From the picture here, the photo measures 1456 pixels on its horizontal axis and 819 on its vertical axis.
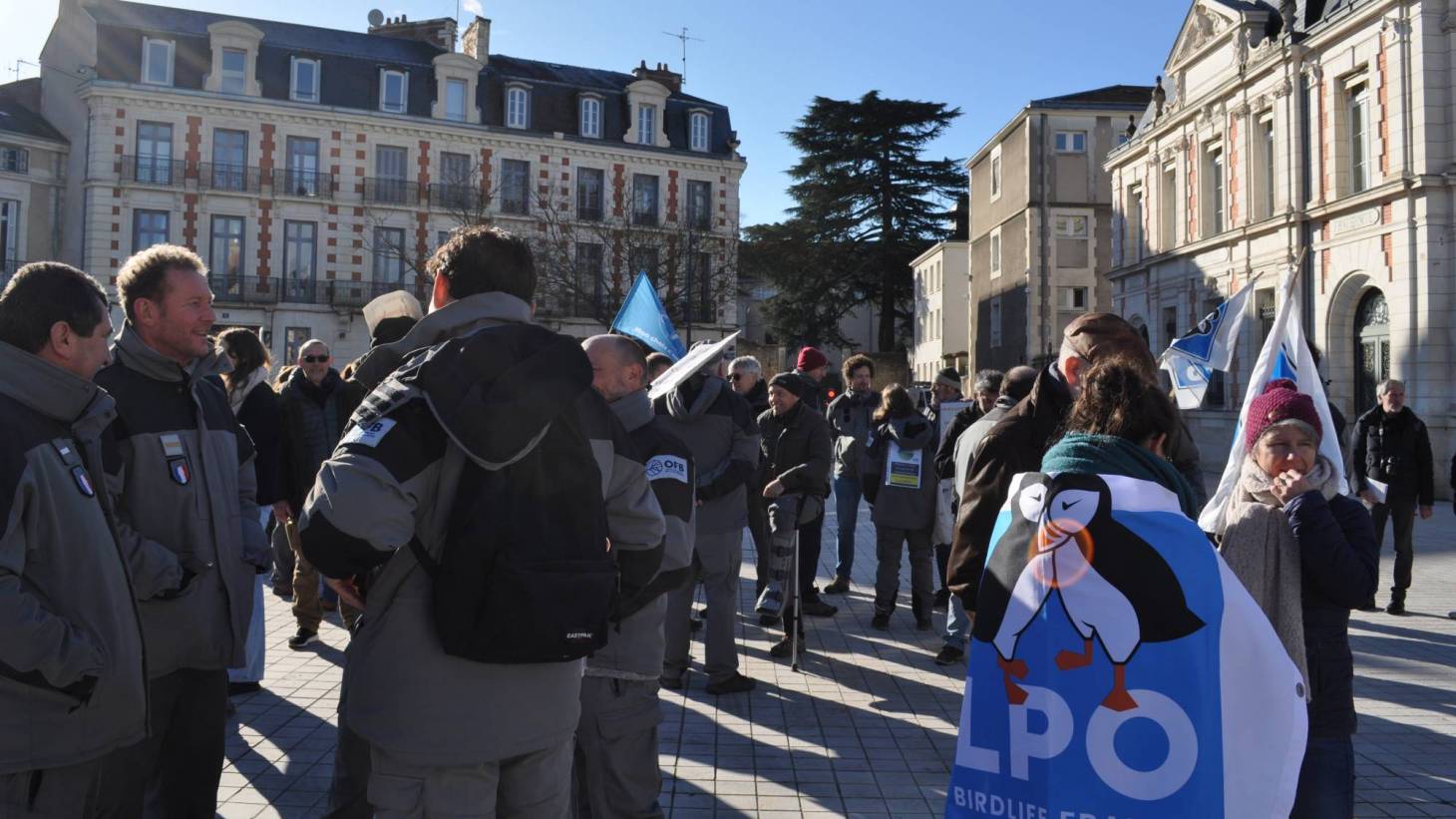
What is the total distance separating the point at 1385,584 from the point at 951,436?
18.8 feet

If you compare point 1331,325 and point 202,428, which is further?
point 1331,325

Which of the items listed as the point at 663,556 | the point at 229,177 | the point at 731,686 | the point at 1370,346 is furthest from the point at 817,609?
the point at 229,177

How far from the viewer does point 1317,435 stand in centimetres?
354

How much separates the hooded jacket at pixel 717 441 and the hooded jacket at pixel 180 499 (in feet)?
10.3

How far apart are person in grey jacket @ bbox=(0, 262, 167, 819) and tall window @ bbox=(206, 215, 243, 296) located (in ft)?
125

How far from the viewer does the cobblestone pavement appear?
15.4 ft

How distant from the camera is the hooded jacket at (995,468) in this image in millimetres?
3580

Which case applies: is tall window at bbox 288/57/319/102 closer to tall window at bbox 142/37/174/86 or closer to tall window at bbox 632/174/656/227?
tall window at bbox 142/37/174/86

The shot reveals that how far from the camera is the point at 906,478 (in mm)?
8414

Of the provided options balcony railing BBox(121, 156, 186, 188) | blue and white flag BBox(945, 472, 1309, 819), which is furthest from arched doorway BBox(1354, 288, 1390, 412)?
balcony railing BBox(121, 156, 186, 188)

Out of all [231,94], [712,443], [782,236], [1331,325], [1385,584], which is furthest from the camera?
[782,236]

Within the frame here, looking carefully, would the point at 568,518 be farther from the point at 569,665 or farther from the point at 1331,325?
the point at 1331,325

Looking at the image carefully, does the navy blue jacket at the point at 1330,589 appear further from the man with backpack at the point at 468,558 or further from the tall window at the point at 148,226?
the tall window at the point at 148,226

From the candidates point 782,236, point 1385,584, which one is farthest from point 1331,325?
point 782,236
